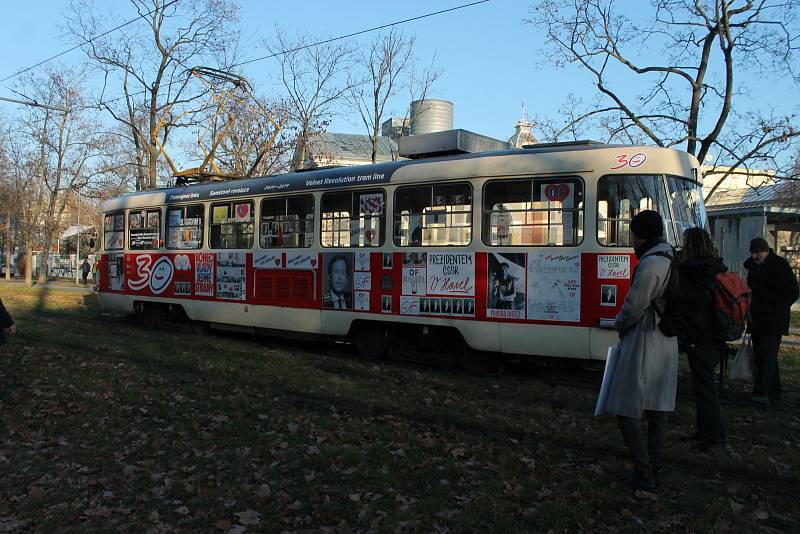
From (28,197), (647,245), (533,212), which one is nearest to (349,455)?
(647,245)

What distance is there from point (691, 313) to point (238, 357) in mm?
7054

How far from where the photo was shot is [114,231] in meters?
14.3

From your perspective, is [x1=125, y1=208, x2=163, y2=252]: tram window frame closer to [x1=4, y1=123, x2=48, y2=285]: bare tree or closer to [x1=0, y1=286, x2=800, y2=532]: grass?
[x1=0, y1=286, x2=800, y2=532]: grass

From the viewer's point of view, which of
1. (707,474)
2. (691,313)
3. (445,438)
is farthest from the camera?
(445,438)

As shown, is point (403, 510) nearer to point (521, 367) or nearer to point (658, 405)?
point (658, 405)

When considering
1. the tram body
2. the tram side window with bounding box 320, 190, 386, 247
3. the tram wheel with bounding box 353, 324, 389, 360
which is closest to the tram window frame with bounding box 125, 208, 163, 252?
the tram body

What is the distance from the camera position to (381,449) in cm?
530

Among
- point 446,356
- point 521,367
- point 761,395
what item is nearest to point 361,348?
point 446,356

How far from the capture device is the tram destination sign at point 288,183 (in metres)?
9.55

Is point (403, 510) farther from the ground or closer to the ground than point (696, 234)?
closer to the ground

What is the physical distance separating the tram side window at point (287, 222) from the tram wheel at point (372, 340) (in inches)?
64.7

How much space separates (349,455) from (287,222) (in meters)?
6.20

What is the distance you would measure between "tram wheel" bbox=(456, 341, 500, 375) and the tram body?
0.94 feet

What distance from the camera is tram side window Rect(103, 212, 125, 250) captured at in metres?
14.0
